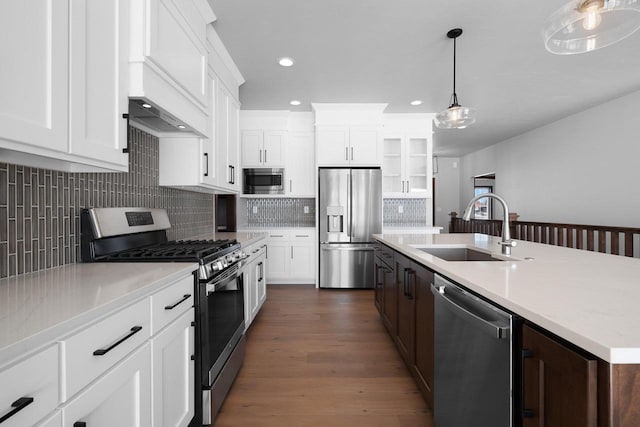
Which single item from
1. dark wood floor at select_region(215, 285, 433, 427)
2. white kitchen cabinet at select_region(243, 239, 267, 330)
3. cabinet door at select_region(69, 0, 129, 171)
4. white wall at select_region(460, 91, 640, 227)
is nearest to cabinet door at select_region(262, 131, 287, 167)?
white kitchen cabinet at select_region(243, 239, 267, 330)

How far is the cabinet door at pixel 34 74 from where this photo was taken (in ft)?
2.95

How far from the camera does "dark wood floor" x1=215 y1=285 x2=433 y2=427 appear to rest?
1781 millimetres

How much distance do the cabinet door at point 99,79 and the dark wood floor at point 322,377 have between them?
157 cm

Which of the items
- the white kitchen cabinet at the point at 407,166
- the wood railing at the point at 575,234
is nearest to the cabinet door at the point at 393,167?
the white kitchen cabinet at the point at 407,166

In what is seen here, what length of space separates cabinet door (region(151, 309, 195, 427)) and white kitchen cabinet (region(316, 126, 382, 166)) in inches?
142

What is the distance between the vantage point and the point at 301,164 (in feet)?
17.0

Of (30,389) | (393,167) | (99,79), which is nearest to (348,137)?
(393,167)

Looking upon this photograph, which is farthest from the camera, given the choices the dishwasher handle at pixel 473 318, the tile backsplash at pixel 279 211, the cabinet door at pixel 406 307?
the tile backsplash at pixel 279 211

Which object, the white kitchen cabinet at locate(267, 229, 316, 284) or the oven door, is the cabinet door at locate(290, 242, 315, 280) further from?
the oven door

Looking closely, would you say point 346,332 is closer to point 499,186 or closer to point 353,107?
point 353,107

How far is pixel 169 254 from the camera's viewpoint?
170cm

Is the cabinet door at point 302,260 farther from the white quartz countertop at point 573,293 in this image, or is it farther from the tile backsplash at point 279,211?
the white quartz countertop at point 573,293

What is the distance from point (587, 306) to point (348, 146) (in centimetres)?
415

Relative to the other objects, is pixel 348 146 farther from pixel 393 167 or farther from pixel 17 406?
pixel 17 406
